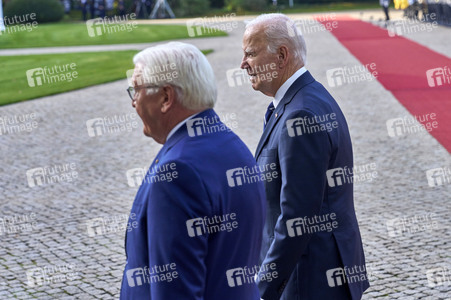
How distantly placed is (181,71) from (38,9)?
45705 millimetres

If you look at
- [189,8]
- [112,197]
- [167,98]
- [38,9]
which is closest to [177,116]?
[167,98]

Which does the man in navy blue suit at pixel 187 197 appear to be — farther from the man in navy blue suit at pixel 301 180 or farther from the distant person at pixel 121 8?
the distant person at pixel 121 8

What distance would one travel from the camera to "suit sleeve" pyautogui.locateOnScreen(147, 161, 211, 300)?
2.78m

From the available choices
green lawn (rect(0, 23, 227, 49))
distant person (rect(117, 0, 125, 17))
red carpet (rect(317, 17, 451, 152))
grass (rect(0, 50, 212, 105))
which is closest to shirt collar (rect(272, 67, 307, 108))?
red carpet (rect(317, 17, 451, 152))

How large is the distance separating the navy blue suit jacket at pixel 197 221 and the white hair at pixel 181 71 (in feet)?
0.33

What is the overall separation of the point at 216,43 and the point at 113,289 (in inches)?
941

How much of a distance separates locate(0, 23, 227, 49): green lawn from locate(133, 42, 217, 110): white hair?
93.3 ft

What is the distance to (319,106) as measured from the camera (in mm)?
3824

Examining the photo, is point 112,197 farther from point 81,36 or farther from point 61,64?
point 81,36

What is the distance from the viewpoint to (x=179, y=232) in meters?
2.78

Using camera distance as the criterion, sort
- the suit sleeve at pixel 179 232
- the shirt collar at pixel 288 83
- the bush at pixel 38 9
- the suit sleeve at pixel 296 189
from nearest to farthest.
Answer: the suit sleeve at pixel 179 232 → the suit sleeve at pixel 296 189 → the shirt collar at pixel 288 83 → the bush at pixel 38 9

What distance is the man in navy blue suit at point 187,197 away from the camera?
9.18ft

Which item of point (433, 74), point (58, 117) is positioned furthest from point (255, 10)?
point (58, 117)

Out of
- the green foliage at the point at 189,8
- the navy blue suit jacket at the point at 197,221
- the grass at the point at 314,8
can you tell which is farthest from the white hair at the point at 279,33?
the green foliage at the point at 189,8
